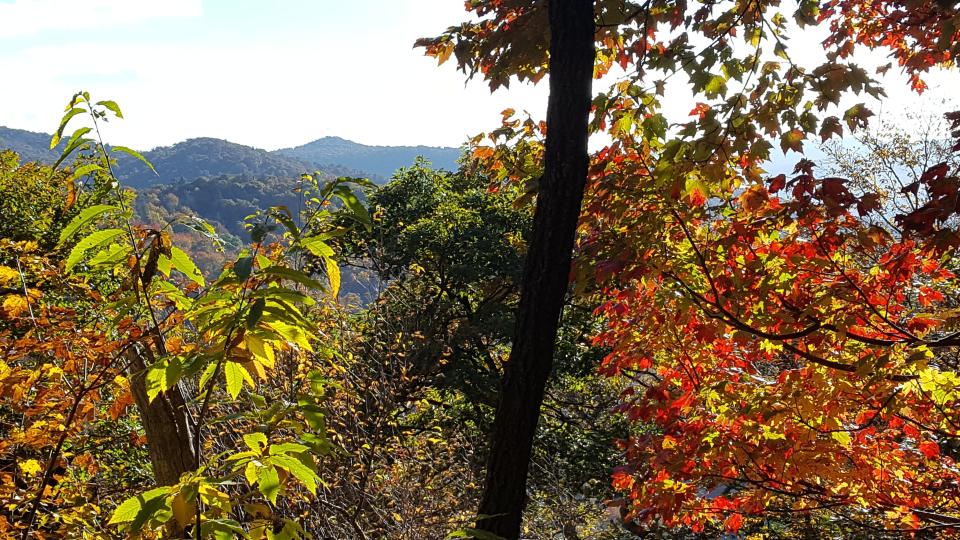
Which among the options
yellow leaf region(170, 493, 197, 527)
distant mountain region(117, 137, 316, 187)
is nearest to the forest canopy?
yellow leaf region(170, 493, 197, 527)

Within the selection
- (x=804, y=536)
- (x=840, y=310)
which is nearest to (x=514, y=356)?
(x=840, y=310)

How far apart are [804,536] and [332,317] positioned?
21.9 feet

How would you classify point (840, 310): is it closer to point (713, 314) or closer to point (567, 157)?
point (713, 314)

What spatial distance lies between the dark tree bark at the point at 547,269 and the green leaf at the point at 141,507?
1.13 m

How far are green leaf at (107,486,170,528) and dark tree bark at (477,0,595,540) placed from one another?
3.70ft

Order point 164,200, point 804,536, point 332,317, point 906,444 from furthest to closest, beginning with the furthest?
point 164,200 < point 804,536 < point 332,317 < point 906,444

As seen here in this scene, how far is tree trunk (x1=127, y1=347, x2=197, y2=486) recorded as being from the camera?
178cm

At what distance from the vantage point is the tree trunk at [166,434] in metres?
1.78

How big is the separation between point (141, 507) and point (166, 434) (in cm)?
62

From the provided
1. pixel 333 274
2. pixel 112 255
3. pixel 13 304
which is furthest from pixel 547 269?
pixel 13 304

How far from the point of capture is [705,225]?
371 centimetres

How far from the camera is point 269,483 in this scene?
128 cm

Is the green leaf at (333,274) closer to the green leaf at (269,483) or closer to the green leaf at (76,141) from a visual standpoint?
the green leaf at (269,483)

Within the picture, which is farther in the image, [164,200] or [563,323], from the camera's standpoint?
[164,200]
